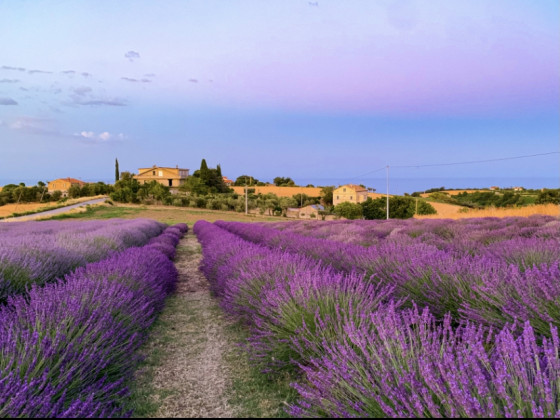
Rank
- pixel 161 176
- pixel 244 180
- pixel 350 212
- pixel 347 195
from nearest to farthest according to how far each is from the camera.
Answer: pixel 350 212 → pixel 347 195 → pixel 161 176 → pixel 244 180

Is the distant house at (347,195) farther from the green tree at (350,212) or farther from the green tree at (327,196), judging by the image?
the green tree at (350,212)

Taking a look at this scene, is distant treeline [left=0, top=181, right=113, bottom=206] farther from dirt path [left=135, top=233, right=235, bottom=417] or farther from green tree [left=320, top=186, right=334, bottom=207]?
dirt path [left=135, top=233, right=235, bottom=417]

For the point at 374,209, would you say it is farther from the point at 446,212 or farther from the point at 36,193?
the point at 36,193

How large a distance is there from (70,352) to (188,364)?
3.33 feet

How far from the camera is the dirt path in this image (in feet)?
7.16

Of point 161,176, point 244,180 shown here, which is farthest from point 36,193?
point 244,180

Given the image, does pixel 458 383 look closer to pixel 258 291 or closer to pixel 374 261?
pixel 258 291

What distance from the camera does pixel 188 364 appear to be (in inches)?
110

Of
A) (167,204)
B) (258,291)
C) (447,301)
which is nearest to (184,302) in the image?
(258,291)

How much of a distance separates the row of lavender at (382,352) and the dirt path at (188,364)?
325 millimetres

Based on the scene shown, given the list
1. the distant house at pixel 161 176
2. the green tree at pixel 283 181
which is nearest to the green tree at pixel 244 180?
the green tree at pixel 283 181

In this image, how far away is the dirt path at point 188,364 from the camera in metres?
2.18

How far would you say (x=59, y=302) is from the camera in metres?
2.60

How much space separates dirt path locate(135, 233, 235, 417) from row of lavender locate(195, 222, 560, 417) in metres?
0.33
